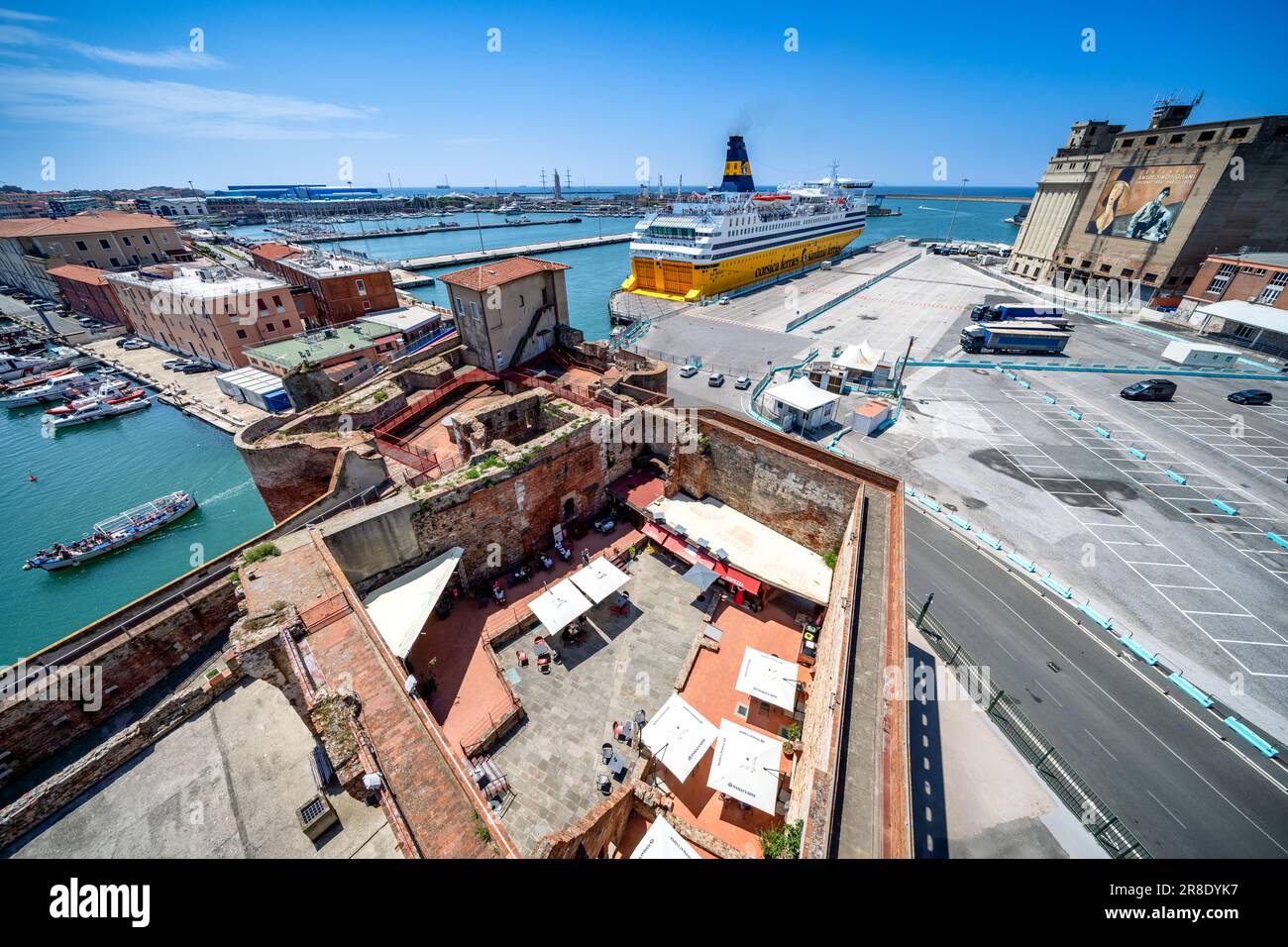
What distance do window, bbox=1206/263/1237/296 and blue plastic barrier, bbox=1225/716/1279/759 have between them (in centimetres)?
6323

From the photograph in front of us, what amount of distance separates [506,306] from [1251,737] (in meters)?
39.2

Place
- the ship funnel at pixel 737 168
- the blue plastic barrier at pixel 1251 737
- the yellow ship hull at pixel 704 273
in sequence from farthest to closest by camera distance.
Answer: the ship funnel at pixel 737 168, the yellow ship hull at pixel 704 273, the blue plastic barrier at pixel 1251 737

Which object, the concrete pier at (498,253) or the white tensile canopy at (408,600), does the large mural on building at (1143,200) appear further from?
the white tensile canopy at (408,600)

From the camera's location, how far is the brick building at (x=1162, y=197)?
48.1 metres

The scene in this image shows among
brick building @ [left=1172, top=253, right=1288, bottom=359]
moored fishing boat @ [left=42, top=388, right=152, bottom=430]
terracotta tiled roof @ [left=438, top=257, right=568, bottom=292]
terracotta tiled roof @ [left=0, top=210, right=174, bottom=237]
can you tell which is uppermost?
terracotta tiled roof @ [left=0, top=210, right=174, bottom=237]

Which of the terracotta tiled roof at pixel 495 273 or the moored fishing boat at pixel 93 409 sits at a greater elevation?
the terracotta tiled roof at pixel 495 273

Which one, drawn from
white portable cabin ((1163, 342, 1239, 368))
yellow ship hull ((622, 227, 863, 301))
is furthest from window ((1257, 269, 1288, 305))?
yellow ship hull ((622, 227, 863, 301))

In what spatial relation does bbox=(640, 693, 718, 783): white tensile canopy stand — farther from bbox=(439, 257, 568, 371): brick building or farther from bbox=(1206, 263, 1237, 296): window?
bbox=(1206, 263, 1237, 296): window

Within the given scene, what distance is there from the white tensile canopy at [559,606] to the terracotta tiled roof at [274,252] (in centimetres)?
6677

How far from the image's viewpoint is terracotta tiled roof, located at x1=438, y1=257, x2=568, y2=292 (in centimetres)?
2895

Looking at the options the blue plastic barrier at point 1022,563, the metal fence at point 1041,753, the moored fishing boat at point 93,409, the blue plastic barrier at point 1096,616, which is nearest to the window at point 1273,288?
the blue plastic barrier at point 1022,563

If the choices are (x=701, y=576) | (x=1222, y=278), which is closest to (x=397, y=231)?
(x=701, y=576)
